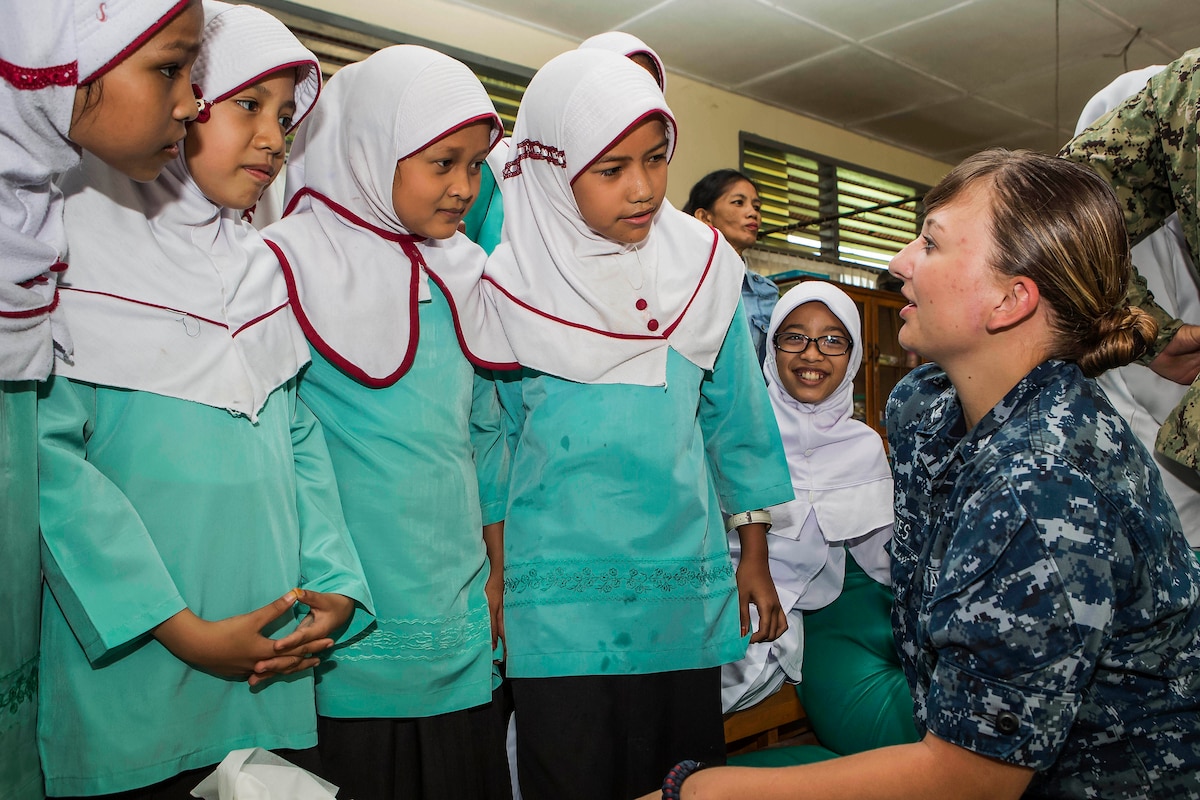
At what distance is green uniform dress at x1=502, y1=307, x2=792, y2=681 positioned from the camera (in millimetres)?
1453

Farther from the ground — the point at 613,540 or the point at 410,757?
the point at 613,540

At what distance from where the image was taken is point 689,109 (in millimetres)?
5539

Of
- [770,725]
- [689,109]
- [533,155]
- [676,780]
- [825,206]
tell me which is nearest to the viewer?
[676,780]

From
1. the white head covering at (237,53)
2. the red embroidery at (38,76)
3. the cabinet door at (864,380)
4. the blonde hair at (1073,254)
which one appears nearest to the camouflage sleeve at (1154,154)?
the blonde hair at (1073,254)

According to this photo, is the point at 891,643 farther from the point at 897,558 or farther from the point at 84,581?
the point at 84,581

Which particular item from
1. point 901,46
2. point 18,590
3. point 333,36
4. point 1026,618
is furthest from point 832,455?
point 901,46

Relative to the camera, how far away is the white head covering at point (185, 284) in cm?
114

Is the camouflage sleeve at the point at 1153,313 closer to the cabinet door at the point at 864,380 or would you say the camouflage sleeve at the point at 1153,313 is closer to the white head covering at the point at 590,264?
the white head covering at the point at 590,264

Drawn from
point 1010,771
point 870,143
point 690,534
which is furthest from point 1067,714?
point 870,143

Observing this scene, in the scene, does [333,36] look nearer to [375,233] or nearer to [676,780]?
[375,233]

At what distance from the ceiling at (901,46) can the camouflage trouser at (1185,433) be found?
11.8 feet

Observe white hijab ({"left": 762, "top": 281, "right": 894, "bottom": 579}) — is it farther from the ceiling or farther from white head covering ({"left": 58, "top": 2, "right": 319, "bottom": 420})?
the ceiling

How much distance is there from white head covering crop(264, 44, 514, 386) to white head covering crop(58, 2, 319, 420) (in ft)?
0.21

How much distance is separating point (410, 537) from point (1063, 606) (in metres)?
0.90
